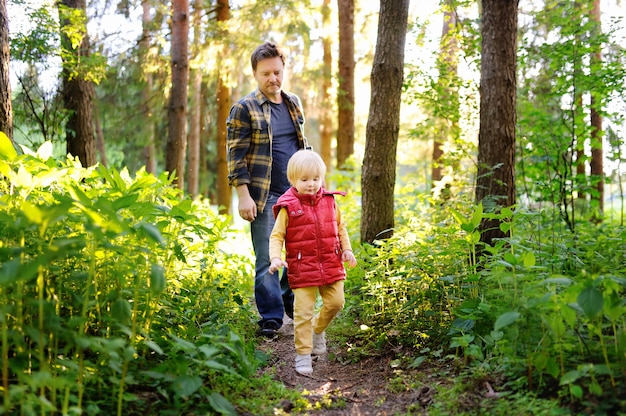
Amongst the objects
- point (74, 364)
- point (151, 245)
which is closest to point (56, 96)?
point (151, 245)

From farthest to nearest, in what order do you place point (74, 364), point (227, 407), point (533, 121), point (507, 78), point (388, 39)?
1. point (533, 121)
2. point (388, 39)
3. point (507, 78)
4. point (227, 407)
5. point (74, 364)

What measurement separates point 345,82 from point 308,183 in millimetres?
9335

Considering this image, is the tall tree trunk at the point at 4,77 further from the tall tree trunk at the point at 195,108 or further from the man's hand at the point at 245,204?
the tall tree trunk at the point at 195,108

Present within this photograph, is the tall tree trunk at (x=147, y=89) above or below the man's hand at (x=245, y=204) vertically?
above

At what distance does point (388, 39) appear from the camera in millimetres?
5398

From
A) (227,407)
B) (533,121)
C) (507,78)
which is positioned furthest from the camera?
(533,121)

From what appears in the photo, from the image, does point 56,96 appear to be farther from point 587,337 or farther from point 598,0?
point 598,0

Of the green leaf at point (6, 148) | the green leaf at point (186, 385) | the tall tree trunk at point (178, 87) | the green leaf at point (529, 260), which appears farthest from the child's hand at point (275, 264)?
the tall tree trunk at point (178, 87)

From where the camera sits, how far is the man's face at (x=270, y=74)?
442cm

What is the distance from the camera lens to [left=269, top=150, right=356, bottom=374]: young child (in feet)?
12.2

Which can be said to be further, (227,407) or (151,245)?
(151,245)

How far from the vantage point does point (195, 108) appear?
16484 millimetres

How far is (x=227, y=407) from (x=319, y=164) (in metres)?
1.77

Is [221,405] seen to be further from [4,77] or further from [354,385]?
[4,77]
